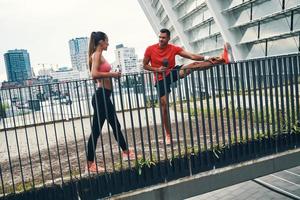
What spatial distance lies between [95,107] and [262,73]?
8.15ft

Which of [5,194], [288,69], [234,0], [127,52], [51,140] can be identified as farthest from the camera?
[127,52]

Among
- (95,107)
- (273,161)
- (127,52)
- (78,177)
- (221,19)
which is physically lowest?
(273,161)

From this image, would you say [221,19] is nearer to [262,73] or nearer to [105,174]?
[262,73]

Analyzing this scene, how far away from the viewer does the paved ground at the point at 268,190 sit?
710cm

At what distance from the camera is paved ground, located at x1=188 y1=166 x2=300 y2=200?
710 centimetres

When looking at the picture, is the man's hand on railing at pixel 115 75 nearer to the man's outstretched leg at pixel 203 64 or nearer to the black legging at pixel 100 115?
the black legging at pixel 100 115

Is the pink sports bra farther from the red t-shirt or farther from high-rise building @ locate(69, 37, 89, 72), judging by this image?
high-rise building @ locate(69, 37, 89, 72)

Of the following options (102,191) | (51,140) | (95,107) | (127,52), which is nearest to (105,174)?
(102,191)

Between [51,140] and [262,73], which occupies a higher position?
[262,73]

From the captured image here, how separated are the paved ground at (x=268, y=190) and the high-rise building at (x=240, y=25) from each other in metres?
8.09

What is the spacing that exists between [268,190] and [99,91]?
591 cm

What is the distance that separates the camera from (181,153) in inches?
154

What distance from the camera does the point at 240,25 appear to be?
60.3 ft

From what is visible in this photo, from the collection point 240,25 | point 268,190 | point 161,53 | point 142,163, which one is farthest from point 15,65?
point 142,163
